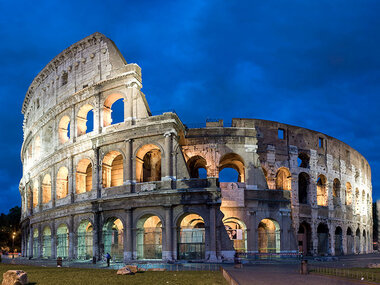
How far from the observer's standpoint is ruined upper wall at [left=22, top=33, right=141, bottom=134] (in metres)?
28.2

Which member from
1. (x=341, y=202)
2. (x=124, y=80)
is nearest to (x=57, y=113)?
(x=124, y=80)

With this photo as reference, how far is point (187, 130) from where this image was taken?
2944 cm

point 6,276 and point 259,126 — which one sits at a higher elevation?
point 259,126

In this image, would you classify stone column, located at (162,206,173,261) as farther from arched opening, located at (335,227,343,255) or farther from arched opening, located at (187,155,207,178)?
arched opening, located at (335,227,343,255)

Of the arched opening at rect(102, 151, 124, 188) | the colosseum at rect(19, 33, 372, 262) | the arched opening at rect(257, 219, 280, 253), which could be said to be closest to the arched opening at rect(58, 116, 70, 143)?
the colosseum at rect(19, 33, 372, 262)

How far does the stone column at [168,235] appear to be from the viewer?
23266 mm

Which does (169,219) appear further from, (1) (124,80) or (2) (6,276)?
(2) (6,276)

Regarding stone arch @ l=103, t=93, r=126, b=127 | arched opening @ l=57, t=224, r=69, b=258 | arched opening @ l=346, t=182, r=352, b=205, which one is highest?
stone arch @ l=103, t=93, r=126, b=127

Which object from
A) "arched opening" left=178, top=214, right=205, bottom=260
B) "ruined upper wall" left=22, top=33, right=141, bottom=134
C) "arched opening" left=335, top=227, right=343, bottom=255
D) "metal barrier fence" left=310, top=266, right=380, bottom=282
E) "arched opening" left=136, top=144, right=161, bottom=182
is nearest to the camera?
"metal barrier fence" left=310, top=266, right=380, bottom=282

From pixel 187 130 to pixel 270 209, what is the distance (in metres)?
7.87

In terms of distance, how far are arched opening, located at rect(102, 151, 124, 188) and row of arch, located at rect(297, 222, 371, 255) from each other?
15.2m

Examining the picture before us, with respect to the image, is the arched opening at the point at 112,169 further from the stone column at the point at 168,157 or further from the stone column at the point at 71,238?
the stone column at the point at 168,157

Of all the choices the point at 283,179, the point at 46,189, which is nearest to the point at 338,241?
the point at 283,179

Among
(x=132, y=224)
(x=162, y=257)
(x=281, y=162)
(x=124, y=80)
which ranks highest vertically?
(x=124, y=80)
